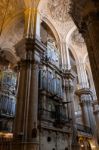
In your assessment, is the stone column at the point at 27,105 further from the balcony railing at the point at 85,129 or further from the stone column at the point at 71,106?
the balcony railing at the point at 85,129

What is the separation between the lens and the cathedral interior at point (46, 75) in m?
7.16

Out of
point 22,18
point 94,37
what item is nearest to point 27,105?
point 94,37

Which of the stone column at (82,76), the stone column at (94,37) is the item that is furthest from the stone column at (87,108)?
the stone column at (94,37)

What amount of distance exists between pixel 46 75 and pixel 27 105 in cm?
353

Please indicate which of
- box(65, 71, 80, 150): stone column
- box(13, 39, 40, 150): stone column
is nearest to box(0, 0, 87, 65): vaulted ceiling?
box(65, 71, 80, 150): stone column

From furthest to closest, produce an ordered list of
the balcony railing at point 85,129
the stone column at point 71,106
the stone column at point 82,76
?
the stone column at point 82,76 → the balcony railing at point 85,129 → the stone column at point 71,106

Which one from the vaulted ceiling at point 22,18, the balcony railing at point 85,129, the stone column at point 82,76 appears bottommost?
the balcony railing at point 85,129

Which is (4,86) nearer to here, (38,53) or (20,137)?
(38,53)

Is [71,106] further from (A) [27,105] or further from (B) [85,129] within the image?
(A) [27,105]

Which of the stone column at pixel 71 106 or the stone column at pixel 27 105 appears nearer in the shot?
the stone column at pixel 27 105

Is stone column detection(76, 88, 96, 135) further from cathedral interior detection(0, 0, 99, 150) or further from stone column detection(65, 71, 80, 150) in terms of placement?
stone column detection(65, 71, 80, 150)

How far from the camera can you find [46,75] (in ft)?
40.0

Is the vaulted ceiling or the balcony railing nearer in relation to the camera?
the balcony railing

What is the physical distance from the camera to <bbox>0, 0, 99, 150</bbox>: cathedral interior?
7158 millimetres
